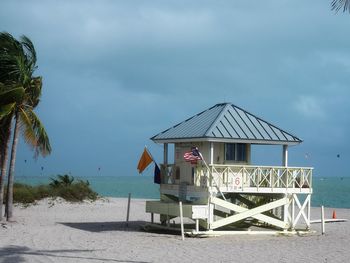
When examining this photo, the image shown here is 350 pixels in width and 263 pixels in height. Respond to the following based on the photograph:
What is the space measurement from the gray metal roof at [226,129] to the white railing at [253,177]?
Answer: 3.62 ft

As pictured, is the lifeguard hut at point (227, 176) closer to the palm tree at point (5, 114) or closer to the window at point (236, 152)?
the window at point (236, 152)

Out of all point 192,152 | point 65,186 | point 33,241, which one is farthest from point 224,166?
point 65,186

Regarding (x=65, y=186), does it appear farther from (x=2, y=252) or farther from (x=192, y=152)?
(x=2, y=252)

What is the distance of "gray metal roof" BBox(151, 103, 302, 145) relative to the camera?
79.3ft

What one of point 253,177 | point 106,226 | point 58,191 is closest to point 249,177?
point 253,177

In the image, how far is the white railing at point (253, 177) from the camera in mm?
23531

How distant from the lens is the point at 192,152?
23.5 metres

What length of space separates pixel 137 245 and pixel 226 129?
6378 millimetres

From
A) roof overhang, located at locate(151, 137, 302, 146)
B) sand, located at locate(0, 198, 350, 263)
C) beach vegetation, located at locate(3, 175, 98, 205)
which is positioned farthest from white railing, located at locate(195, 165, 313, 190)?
beach vegetation, located at locate(3, 175, 98, 205)

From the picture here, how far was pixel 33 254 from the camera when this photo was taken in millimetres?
17359

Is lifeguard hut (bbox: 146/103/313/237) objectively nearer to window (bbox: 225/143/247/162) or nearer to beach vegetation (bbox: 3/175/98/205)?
window (bbox: 225/143/247/162)

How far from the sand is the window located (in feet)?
11.4

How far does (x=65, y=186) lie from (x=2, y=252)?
2274cm

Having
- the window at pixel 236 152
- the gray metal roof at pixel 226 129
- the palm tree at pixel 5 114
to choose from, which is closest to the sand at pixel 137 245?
the palm tree at pixel 5 114
